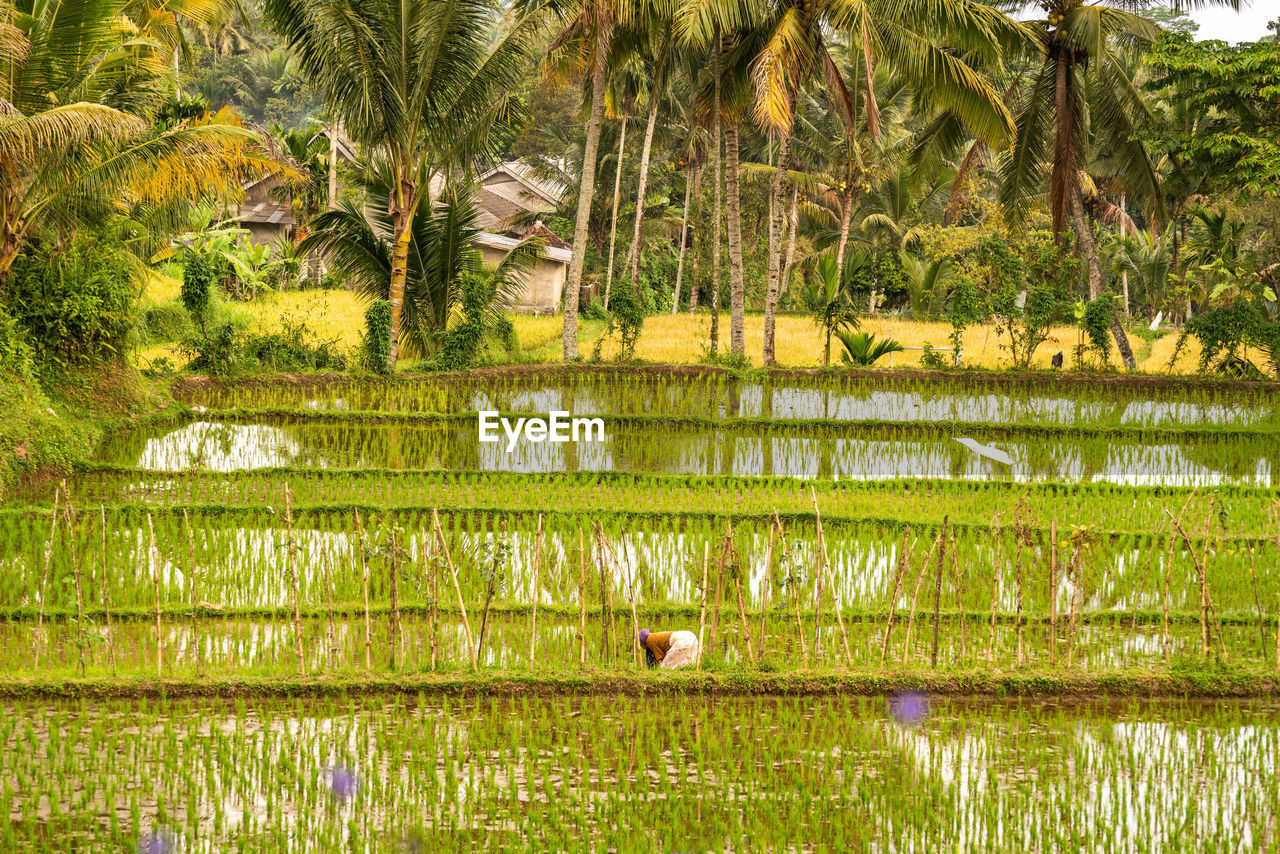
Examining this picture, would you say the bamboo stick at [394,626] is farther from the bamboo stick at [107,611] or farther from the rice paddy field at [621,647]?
the bamboo stick at [107,611]

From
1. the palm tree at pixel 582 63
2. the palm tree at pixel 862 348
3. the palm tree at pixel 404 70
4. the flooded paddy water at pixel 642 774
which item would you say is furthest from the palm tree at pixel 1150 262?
the flooded paddy water at pixel 642 774

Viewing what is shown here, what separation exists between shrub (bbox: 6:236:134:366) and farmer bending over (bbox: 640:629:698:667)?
6.38 m

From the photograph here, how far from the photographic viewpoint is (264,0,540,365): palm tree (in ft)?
39.8

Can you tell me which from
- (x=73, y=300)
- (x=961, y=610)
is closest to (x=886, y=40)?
(x=73, y=300)

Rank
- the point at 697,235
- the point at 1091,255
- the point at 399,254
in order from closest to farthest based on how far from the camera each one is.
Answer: the point at 399,254 < the point at 1091,255 < the point at 697,235

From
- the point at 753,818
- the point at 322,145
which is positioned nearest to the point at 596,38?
the point at 753,818

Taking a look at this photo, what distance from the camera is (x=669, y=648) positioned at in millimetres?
5832

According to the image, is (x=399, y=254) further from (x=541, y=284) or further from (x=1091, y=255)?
(x=541, y=284)

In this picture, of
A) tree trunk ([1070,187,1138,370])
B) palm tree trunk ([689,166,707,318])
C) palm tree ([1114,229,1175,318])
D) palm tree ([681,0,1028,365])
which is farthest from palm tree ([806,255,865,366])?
palm tree ([1114,229,1175,318])

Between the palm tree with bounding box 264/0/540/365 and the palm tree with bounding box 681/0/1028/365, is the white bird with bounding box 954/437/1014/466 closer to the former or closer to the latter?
the palm tree with bounding box 681/0/1028/365

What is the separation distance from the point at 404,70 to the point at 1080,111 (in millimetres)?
8046

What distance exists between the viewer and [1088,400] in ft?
39.0

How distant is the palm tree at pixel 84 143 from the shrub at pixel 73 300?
199mm

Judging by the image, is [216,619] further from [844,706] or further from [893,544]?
[893,544]
